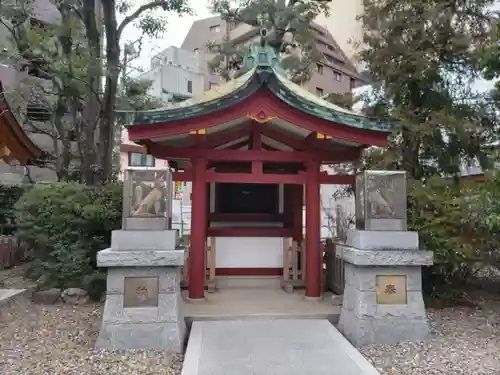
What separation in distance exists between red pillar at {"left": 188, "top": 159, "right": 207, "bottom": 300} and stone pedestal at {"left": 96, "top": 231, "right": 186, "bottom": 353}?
140 cm

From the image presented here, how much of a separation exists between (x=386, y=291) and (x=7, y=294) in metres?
6.62

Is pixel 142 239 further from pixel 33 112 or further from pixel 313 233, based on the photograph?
pixel 33 112

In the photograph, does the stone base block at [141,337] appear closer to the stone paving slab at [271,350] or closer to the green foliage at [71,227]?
the stone paving slab at [271,350]

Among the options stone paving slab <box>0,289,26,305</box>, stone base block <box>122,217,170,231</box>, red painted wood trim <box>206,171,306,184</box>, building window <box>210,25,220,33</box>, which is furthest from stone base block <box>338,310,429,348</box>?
building window <box>210,25,220,33</box>

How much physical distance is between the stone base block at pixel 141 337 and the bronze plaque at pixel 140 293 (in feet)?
0.82

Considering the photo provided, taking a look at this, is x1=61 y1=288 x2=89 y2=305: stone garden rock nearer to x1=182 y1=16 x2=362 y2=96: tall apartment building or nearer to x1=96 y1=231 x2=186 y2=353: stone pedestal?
x1=96 y1=231 x2=186 y2=353: stone pedestal

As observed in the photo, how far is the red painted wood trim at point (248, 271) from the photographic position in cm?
815

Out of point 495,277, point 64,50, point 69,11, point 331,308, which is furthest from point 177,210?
point 495,277

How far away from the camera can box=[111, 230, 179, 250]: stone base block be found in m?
5.27

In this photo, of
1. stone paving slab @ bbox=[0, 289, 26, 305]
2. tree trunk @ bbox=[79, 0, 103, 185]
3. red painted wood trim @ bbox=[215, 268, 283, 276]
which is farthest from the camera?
tree trunk @ bbox=[79, 0, 103, 185]

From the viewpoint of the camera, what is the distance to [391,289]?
18.0ft

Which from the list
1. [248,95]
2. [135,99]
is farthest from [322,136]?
[135,99]

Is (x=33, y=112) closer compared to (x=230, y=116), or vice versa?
(x=230, y=116)

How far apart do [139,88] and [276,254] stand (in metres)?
8.94
